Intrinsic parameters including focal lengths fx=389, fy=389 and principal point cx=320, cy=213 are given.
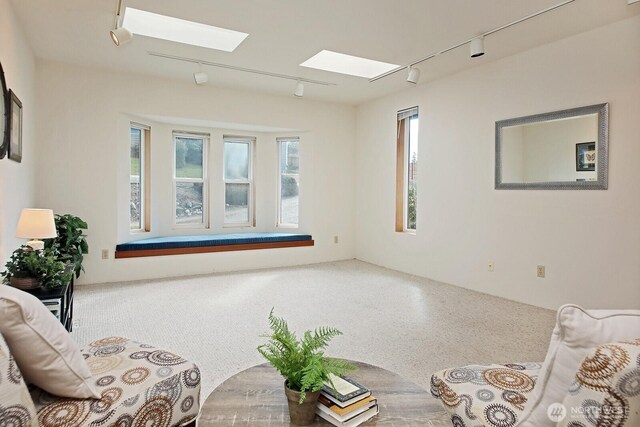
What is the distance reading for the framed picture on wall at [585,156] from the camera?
3373mm

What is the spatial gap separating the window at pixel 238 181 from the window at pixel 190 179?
1.10 ft

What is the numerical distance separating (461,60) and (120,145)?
4.06 m

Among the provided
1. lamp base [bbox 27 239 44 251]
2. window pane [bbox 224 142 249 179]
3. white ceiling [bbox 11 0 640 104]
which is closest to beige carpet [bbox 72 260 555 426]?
lamp base [bbox 27 239 44 251]

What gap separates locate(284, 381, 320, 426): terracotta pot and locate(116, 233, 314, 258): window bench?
4226 millimetres

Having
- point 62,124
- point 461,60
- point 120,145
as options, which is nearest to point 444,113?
point 461,60

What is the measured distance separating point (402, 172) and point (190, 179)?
312 centimetres

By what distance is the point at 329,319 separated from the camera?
11.3 feet

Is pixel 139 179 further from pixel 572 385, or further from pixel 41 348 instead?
pixel 572 385

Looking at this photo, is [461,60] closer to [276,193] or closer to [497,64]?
[497,64]

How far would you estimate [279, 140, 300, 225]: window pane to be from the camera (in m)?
6.31

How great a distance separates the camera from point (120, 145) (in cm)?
474

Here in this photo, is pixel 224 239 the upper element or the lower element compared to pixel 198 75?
lower

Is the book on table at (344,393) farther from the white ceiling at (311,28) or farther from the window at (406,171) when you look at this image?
the window at (406,171)

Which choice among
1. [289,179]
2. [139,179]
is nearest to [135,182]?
[139,179]
